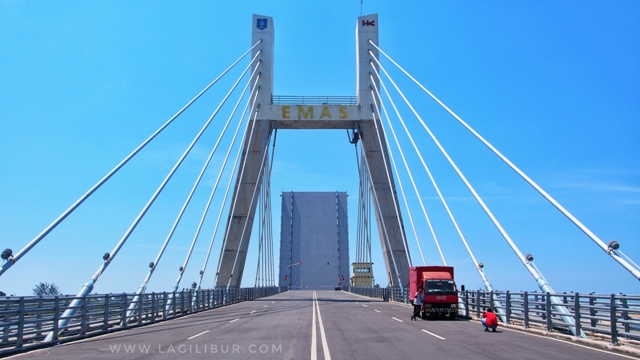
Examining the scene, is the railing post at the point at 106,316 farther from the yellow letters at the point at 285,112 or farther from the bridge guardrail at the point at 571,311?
the yellow letters at the point at 285,112

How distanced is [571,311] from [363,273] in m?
56.0

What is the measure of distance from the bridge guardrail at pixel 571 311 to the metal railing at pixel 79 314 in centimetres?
1361

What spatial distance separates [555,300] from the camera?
685 inches

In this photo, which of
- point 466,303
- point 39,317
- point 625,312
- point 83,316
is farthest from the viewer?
point 466,303

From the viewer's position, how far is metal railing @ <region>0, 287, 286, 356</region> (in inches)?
551

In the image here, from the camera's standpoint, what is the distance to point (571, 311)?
60.2 ft

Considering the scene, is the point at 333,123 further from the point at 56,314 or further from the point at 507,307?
the point at 56,314

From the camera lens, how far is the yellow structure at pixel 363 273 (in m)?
73.7

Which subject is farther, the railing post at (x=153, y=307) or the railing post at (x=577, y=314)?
the railing post at (x=153, y=307)

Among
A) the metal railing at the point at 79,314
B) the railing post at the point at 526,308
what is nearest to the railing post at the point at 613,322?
the railing post at the point at 526,308

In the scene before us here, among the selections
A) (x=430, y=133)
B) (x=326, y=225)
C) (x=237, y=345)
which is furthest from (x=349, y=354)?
(x=326, y=225)

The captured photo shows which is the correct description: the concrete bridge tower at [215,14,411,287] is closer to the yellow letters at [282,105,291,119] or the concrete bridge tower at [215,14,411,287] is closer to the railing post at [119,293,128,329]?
the yellow letters at [282,105,291,119]

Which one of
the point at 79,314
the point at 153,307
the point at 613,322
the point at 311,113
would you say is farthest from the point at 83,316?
the point at 311,113

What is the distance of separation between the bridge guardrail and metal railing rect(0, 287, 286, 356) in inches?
536
